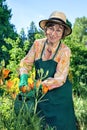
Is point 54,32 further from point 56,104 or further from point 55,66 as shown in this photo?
point 56,104

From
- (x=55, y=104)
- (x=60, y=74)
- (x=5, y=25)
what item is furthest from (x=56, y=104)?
(x=5, y=25)

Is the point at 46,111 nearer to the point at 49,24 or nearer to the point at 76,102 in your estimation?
the point at 49,24

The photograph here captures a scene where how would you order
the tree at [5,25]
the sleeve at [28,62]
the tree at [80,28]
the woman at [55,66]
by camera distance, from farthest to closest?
the tree at [80,28], the tree at [5,25], the sleeve at [28,62], the woman at [55,66]

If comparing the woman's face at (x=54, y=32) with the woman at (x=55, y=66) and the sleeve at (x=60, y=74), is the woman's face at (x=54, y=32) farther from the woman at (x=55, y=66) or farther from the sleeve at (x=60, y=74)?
the sleeve at (x=60, y=74)

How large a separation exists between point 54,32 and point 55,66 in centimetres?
38

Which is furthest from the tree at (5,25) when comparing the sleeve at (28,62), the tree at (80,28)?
the sleeve at (28,62)

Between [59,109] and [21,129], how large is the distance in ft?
5.09

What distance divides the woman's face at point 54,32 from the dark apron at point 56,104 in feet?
0.85

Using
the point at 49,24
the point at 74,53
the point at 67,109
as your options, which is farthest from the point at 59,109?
the point at 74,53

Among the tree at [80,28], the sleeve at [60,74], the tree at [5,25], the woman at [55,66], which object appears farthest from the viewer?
the tree at [80,28]

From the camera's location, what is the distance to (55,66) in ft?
17.8

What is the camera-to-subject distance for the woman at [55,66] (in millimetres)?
5348

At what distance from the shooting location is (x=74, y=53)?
18.9m

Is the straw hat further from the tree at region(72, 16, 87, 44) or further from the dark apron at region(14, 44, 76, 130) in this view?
the tree at region(72, 16, 87, 44)
